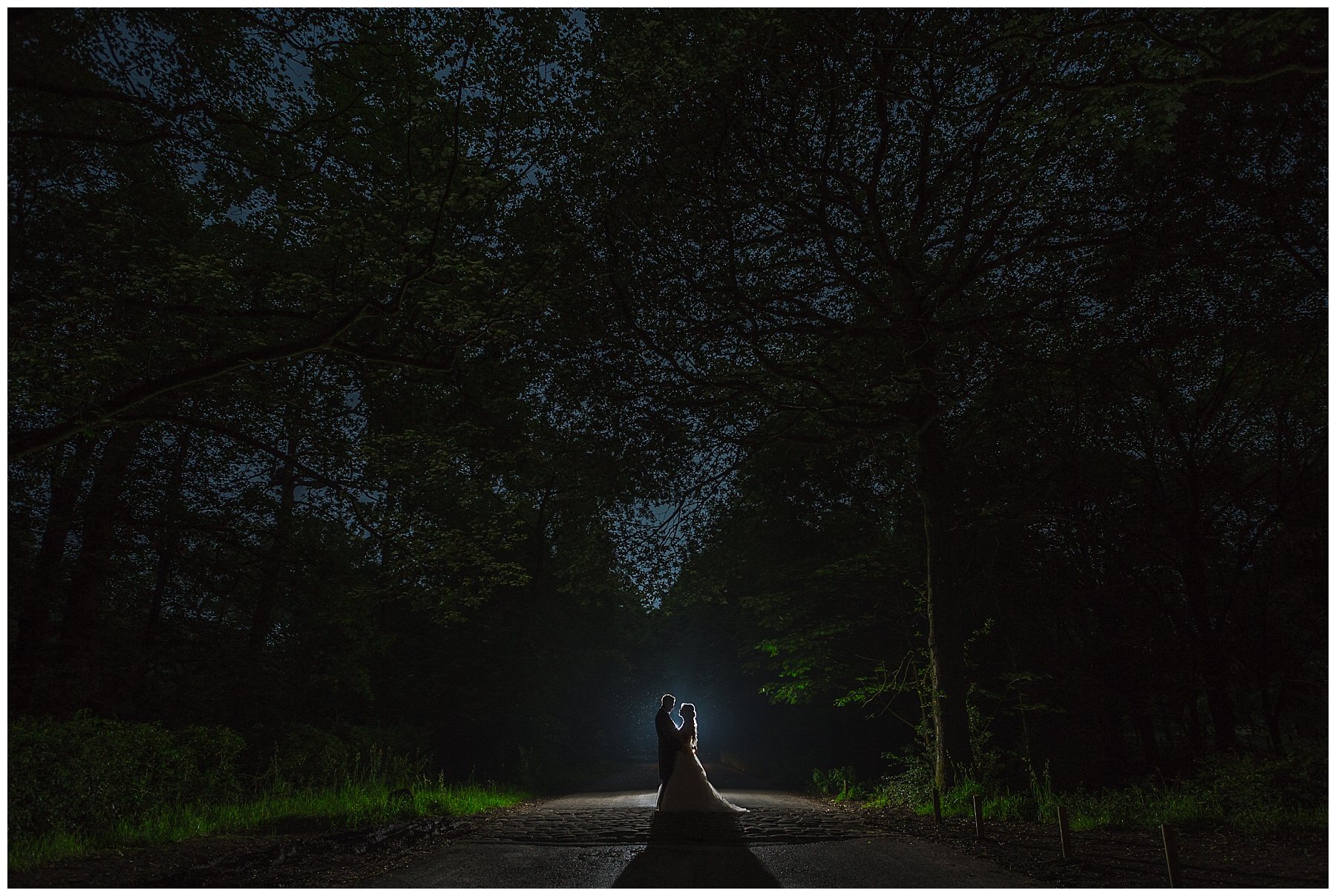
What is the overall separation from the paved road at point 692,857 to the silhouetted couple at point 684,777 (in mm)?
301

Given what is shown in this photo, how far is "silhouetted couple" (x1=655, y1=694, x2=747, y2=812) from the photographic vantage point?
1209cm

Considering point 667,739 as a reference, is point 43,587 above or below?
above

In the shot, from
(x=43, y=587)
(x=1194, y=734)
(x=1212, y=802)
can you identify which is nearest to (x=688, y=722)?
(x=1212, y=802)

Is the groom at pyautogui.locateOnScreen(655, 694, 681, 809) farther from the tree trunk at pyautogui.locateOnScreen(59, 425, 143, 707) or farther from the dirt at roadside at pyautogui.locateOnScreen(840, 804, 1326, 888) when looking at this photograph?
the tree trunk at pyautogui.locateOnScreen(59, 425, 143, 707)

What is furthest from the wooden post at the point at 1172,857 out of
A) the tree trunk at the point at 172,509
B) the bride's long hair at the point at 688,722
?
→ the tree trunk at the point at 172,509

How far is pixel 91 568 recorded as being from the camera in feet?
49.2

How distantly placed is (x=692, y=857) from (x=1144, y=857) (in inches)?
172

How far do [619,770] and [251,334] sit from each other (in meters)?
38.8

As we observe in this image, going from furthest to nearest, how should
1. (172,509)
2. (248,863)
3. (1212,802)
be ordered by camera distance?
(172,509) → (1212,802) → (248,863)

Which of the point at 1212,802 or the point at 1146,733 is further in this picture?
the point at 1146,733

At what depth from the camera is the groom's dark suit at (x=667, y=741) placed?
499 inches

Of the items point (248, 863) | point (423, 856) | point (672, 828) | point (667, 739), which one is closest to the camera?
point (248, 863)

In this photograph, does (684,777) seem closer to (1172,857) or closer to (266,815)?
(266,815)

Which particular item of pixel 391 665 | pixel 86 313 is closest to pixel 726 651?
pixel 391 665
